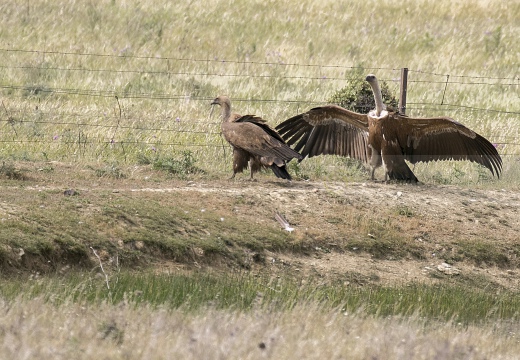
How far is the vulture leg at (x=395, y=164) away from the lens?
12.7m

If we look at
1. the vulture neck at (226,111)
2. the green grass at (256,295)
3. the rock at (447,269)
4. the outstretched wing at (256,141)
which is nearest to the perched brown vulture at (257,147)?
the outstretched wing at (256,141)

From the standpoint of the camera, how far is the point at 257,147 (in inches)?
469

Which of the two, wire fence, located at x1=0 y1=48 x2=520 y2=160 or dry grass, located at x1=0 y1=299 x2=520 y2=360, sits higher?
dry grass, located at x1=0 y1=299 x2=520 y2=360

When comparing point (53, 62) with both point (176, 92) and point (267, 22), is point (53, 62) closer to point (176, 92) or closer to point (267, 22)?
point (176, 92)

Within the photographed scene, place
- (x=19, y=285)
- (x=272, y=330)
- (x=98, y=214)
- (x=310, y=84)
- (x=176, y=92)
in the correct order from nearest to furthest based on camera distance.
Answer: (x=272, y=330) → (x=19, y=285) → (x=98, y=214) → (x=176, y=92) → (x=310, y=84)

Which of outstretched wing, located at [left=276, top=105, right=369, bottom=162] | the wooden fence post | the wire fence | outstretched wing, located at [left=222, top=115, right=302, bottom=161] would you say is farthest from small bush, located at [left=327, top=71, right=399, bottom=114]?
outstretched wing, located at [left=222, top=115, right=302, bottom=161]

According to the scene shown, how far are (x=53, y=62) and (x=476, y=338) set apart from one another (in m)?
15.4

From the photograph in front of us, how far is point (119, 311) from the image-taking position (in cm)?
634

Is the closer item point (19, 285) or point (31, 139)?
point (19, 285)

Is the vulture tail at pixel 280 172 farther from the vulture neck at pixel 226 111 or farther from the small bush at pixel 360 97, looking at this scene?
the small bush at pixel 360 97

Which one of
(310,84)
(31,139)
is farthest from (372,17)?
(31,139)

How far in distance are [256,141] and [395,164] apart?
204cm

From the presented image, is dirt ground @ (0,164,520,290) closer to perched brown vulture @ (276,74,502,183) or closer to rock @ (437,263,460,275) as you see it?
rock @ (437,263,460,275)

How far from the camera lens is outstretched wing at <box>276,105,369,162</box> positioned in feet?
42.9
